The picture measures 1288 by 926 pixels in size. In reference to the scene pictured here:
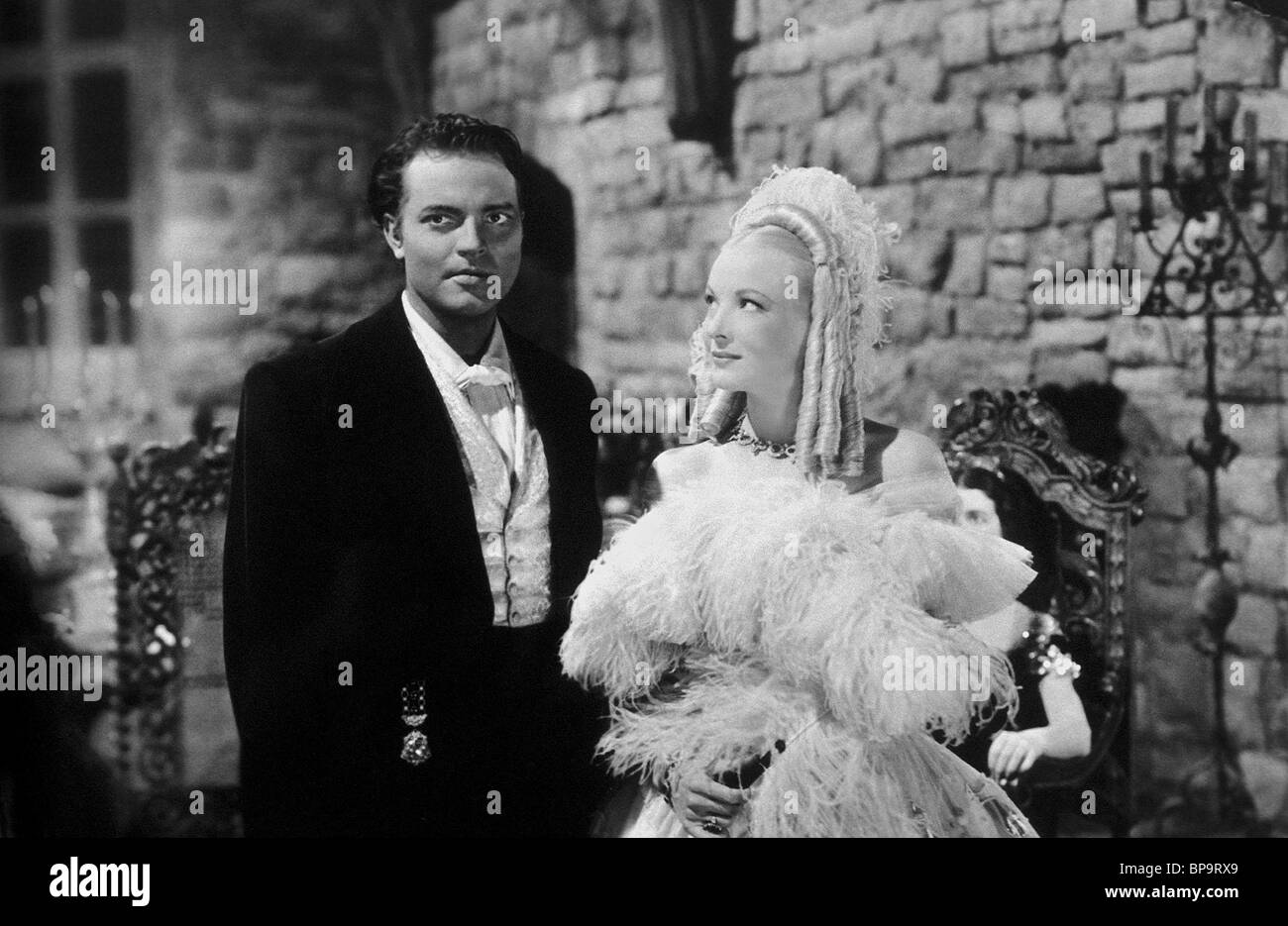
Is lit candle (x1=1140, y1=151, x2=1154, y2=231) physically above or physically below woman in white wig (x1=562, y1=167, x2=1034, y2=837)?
above

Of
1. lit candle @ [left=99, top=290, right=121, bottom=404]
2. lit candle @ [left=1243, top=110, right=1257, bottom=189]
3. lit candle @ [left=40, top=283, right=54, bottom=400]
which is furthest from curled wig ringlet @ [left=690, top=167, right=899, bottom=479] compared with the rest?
lit candle @ [left=40, top=283, right=54, bottom=400]

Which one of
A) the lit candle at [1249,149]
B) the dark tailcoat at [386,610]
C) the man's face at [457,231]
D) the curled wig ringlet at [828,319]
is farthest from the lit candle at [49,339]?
the lit candle at [1249,149]

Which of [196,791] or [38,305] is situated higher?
[38,305]

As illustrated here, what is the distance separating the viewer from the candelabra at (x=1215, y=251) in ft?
11.1

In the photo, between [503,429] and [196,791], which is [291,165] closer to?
[503,429]

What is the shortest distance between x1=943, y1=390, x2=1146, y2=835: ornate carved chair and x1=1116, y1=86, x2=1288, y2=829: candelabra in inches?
7.0

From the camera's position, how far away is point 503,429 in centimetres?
329

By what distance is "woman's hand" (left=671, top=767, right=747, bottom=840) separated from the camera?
3.03 m

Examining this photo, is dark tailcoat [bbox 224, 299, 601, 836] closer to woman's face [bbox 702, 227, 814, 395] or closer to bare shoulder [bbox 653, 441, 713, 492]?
bare shoulder [bbox 653, 441, 713, 492]

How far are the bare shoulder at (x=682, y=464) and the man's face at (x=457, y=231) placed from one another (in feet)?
1.56

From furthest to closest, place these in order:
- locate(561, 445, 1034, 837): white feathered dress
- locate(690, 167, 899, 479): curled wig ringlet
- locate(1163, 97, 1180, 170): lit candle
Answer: locate(1163, 97, 1180, 170): lit candle, locate(690, 167, 899, 479): curled wig ringlet, locate(561, 445, 1034, 837): white feathered dress
